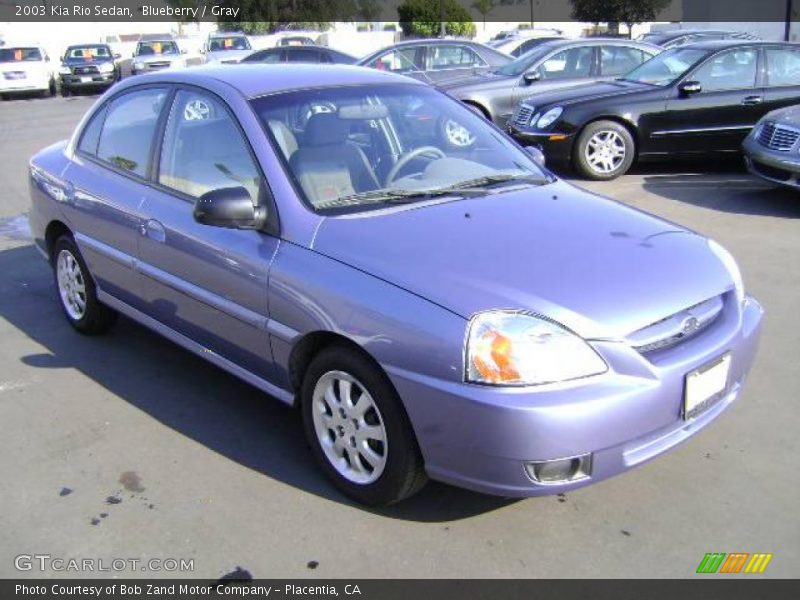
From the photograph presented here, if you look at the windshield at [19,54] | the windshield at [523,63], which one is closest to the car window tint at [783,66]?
the windshield at [523,63]

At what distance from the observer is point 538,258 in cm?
307

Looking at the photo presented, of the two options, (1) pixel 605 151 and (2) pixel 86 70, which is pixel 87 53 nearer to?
(2) pixel 86 70

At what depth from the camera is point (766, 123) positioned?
8039 millimetres

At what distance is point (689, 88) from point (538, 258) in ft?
22.9

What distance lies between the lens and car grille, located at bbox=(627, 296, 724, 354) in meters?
2.84

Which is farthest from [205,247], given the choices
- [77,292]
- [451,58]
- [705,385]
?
[451,58]

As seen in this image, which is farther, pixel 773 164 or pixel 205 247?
pixel 773 164

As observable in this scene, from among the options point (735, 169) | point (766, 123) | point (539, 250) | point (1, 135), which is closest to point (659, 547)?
point (539, 250)

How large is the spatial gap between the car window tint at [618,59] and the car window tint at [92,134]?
27.3ft

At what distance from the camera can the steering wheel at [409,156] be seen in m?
3.74

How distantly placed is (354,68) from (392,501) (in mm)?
2468

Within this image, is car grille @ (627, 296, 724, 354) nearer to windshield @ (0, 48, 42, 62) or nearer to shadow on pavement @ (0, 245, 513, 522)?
shadow on pavement @ (0, 245, 513, 522)

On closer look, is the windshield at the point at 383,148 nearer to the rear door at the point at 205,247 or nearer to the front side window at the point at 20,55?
the rear door at the point at 205,247

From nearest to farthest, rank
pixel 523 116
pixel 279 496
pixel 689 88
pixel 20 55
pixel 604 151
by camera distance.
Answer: pixel 279 496, pixel 689 88, pixel 604 151, pixel 523 116, pixel 20 55
